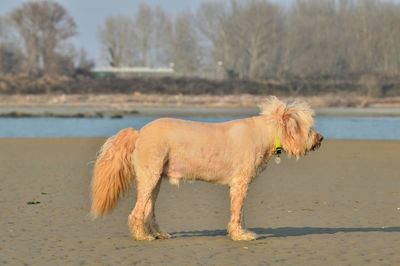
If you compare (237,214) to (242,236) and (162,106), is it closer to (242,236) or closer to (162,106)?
(242,236)

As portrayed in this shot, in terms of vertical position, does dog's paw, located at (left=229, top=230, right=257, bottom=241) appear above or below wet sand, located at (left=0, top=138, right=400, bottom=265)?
above

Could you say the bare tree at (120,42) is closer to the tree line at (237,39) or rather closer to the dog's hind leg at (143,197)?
the tree line at (237,39)

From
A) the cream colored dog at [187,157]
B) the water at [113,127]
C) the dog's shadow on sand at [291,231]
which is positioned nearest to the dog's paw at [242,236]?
the cream colored dog at [187,157]

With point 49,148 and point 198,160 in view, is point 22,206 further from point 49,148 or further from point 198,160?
point 49,148

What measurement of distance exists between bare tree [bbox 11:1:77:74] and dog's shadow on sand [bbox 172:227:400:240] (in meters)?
91.6

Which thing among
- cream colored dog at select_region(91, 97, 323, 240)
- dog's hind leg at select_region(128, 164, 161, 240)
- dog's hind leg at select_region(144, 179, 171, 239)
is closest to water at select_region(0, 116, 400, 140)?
cream colored dog at select_region(91, 97, 323, 240)

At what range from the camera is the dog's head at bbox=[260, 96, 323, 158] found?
35.0 feet

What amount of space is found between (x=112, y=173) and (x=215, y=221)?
2063mm

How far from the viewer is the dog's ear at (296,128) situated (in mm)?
10664

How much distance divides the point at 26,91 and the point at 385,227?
222ft

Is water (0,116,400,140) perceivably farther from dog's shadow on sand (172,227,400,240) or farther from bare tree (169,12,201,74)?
bare tree (169,12,201,74)

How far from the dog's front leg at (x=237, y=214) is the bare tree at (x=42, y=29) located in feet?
303

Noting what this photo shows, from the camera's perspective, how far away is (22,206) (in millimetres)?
13500

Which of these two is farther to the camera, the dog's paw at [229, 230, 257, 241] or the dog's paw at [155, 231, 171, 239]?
the dog's paw at [155, 231, 171, 239]
